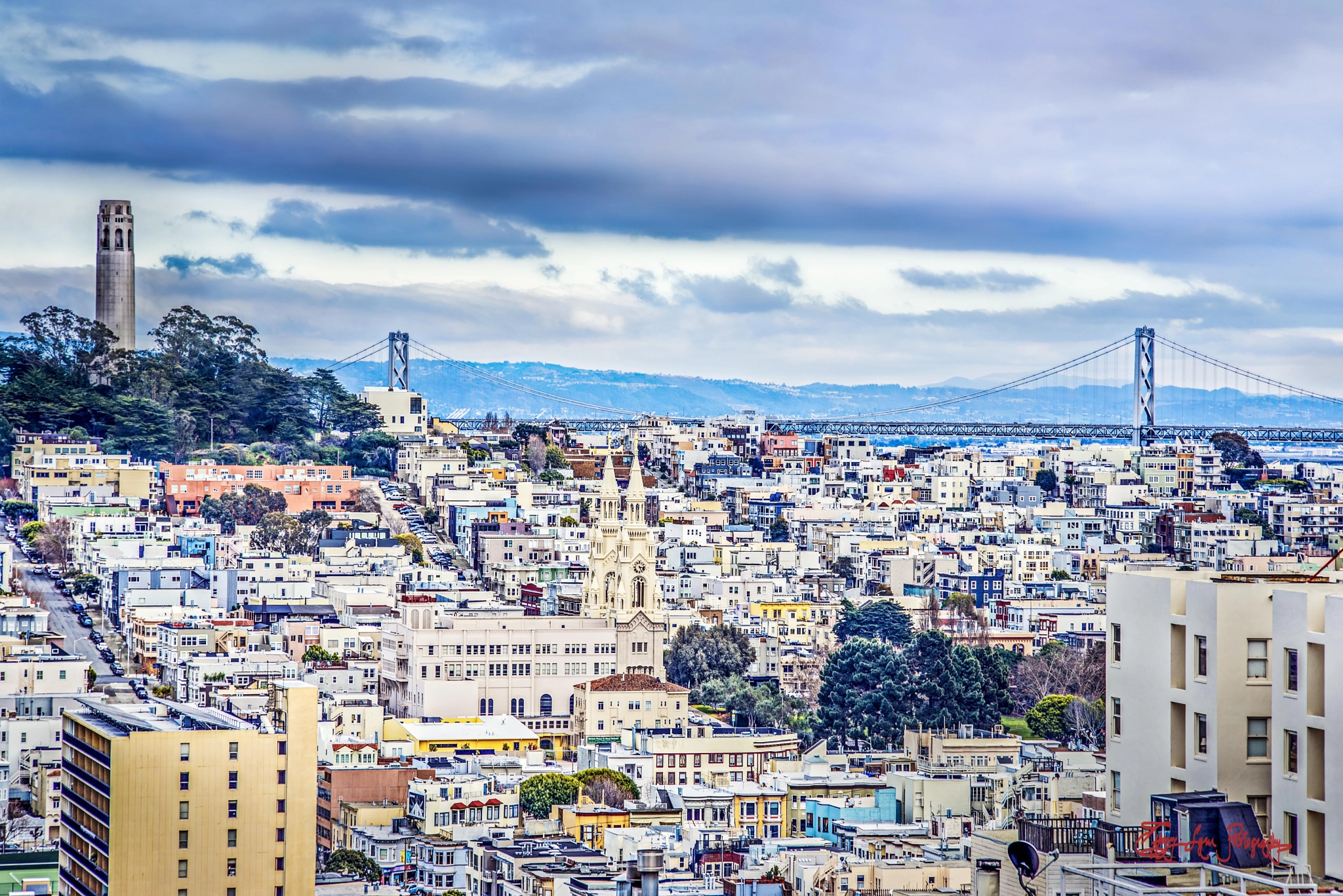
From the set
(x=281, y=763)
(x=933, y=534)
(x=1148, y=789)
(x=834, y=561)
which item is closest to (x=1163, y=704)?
(x=1148, y=789)

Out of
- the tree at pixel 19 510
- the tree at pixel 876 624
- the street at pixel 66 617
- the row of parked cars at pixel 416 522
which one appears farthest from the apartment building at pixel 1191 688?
the tree at pixel 19 510

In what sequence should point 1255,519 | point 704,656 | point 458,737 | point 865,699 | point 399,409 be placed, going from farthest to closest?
point 399,409
point 1255,519
point 704,656
point 865,699
point 458,737

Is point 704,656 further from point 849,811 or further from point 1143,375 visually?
point 1143,375

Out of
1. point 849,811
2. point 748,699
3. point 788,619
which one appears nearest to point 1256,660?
point 849,811

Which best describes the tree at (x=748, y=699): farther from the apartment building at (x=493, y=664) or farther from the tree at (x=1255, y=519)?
the tree at (x=1255, y=519)

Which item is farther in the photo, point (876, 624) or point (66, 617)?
point (876, 624)

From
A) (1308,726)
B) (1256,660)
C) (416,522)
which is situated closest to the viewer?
(1308,726)
